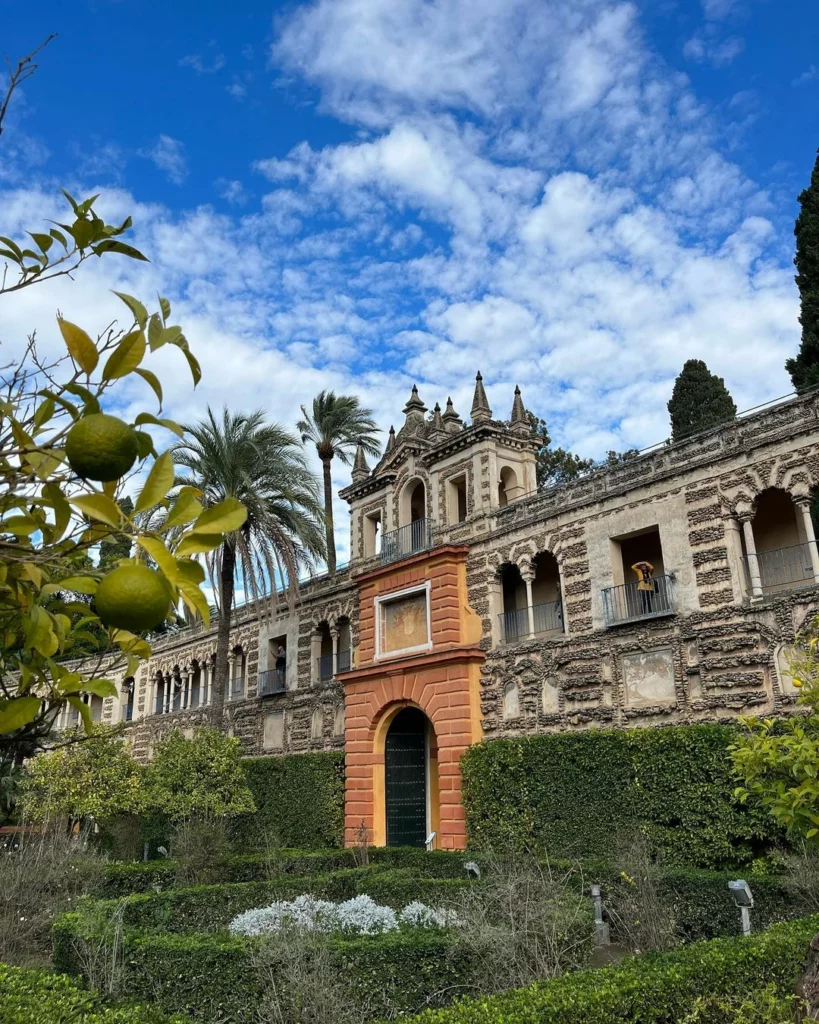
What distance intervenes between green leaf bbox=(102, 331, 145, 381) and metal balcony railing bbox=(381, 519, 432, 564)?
19.3 meters

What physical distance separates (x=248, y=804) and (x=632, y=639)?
11.3m

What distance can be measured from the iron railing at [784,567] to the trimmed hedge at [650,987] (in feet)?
25.9

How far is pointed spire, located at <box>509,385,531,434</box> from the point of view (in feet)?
66.9

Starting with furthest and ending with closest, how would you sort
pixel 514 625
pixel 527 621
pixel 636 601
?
pixel 514 625 < pixel 527 621 < pixel 636 601

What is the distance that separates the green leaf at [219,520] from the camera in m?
1.39

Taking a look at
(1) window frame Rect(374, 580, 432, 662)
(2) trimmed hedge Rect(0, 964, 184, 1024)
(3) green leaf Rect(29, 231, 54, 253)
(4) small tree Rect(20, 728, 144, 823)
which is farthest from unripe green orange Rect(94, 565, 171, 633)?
(4) small tree Rect(20, 728, 144, 823)

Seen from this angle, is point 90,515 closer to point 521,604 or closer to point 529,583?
point 529,583

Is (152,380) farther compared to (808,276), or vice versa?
(808,276)

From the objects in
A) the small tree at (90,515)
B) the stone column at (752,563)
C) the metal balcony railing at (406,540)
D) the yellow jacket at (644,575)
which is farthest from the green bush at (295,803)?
the small tree at (90,515)

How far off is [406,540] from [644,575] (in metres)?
7.52

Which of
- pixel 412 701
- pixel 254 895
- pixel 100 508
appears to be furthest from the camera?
pixel 412 701

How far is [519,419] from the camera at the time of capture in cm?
2059

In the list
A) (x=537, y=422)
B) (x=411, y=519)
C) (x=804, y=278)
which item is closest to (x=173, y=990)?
→ (x=411, y=519)

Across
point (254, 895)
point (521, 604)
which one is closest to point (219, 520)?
point (254, 895)
